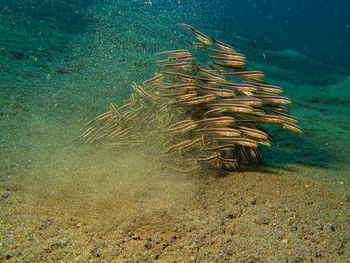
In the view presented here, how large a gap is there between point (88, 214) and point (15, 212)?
680mm

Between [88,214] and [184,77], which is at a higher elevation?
[184,77]

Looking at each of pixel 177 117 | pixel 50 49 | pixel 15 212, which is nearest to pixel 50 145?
pixel 15 212

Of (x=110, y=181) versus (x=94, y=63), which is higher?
(x=94, y=63)

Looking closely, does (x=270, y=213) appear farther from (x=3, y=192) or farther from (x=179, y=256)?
(x=3, y=192)

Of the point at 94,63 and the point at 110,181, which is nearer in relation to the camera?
the point at 110,181

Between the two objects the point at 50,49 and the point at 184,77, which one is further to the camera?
the point at 50,49

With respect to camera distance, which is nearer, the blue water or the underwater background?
the underwater background

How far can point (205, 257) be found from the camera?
1691 millimetres

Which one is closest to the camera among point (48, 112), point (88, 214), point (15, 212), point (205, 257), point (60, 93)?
point (205, 257)

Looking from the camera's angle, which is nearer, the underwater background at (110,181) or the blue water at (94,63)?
the underwater background at (110,181)

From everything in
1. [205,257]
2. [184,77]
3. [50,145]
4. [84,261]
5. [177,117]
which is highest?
[184,77]

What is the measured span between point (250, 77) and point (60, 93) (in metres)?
4.02

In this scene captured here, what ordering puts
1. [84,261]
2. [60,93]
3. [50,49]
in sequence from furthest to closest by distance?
[50,49], [60,93], [84,261]

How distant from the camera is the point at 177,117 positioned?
10.7 feet
